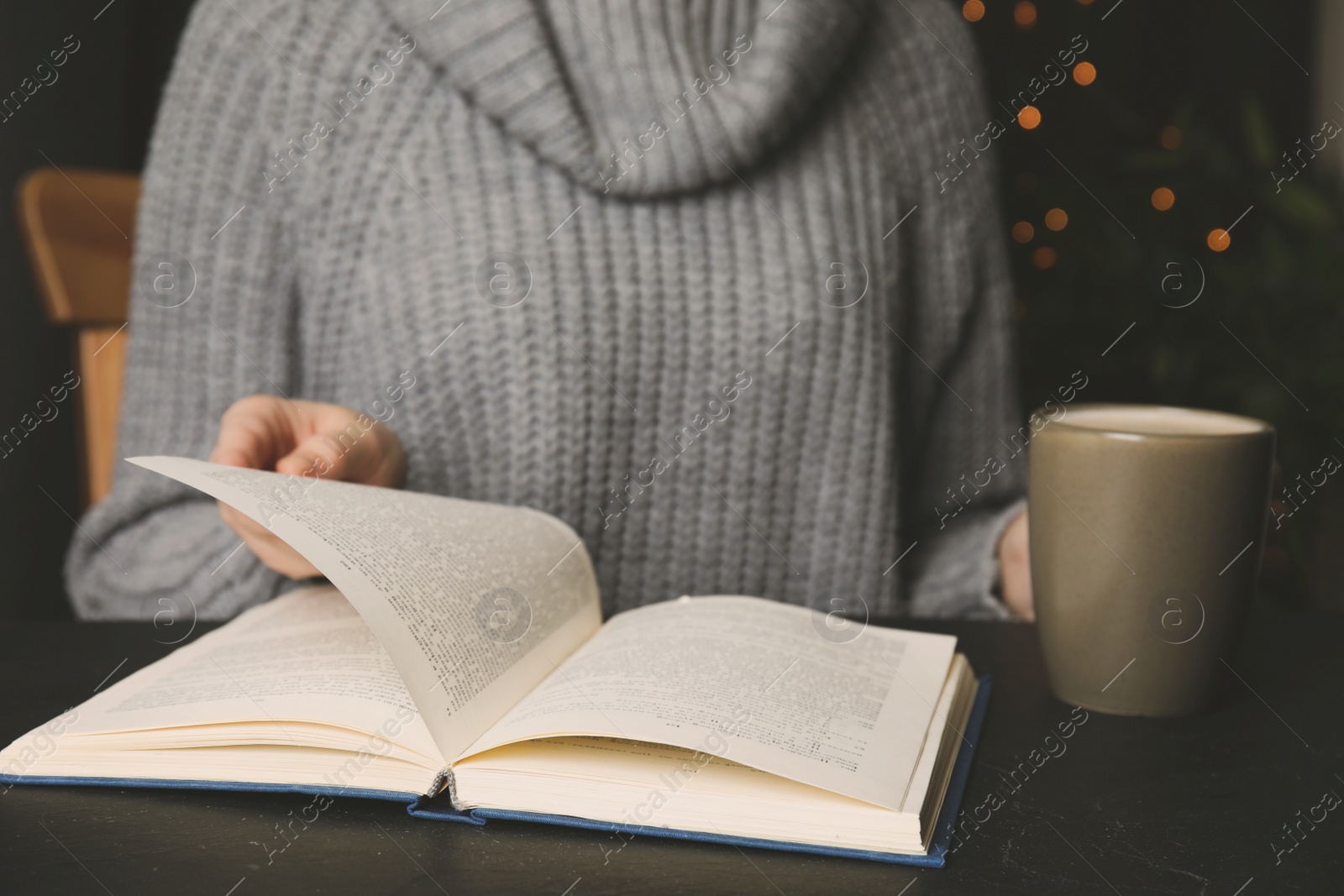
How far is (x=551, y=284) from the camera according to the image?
80cm

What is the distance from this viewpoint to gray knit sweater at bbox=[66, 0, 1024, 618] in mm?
792

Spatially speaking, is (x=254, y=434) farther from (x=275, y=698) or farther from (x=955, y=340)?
(x=955, y=340)

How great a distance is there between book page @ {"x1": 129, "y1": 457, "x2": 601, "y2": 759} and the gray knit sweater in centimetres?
29

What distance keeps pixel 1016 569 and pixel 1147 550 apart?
308 millimetres

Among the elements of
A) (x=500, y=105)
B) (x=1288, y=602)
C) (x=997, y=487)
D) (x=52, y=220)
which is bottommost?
(x=1288, y=602)

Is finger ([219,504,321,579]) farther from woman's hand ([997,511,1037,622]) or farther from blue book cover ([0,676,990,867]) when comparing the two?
woman's hand ([997,511,1037,622])

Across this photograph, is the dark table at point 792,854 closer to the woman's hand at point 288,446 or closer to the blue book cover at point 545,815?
the blue book cover at point 545,815

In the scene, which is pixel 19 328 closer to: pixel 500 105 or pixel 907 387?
pixel 500 105

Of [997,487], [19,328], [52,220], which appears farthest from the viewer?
[19,328]

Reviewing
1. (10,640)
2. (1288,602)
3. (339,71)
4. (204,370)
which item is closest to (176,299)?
(204,370)

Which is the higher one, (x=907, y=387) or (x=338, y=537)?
(x=338, y=537)

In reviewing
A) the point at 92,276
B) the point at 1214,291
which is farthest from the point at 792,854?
the point at 1214,291

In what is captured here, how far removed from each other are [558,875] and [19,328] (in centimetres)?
135

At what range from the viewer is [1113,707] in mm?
484
